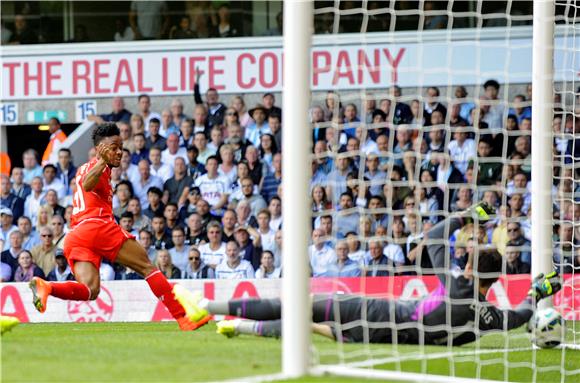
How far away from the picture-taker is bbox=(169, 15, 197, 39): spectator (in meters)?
15.7

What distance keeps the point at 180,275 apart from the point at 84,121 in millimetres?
3378

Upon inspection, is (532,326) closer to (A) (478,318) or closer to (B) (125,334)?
(A) (478,318)

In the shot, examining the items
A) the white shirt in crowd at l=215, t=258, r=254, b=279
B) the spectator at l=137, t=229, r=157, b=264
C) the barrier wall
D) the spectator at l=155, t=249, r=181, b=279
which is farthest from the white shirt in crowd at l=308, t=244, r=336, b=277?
the spectator at l=137, t=229, r=157, b=264

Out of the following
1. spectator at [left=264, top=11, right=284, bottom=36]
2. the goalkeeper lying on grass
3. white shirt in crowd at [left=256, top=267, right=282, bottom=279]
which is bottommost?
white shirt in crowd at [left=256, top=267, right=282, bottom=279]

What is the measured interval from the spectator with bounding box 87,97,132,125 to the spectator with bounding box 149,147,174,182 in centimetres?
86

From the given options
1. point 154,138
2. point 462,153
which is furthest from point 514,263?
point 154,138

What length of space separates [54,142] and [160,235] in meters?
2.54

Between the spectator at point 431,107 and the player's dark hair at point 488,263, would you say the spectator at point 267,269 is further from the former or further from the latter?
the player's dark hair at point 488,263

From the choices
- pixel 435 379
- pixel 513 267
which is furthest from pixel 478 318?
pixel 513 267

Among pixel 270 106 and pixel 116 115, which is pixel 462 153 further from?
pixel 116 115

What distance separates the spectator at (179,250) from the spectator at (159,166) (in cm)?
106

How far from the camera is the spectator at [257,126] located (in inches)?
566

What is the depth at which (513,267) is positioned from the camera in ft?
40.2

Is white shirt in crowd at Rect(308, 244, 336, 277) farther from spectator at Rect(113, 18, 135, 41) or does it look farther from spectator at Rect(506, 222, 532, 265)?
spectator at Rect(113, 18, 135, 41)
